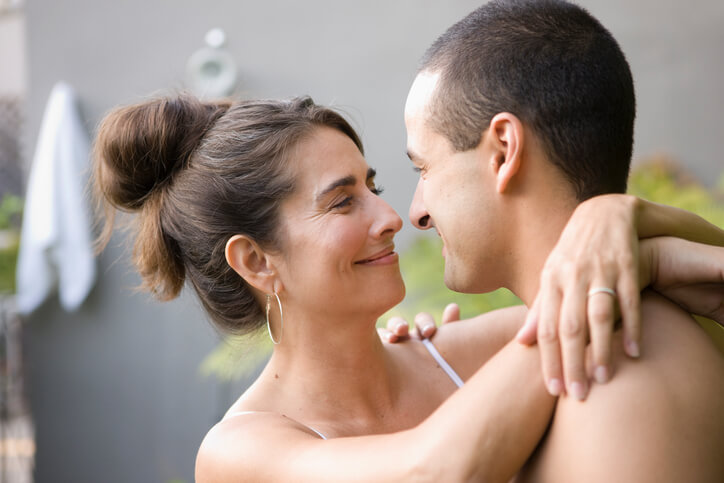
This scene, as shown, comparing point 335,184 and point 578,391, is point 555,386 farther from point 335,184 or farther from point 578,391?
point 335,184

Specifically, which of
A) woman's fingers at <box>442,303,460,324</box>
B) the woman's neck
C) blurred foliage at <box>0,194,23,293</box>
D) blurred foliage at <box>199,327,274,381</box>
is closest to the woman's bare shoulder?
the woman's neck

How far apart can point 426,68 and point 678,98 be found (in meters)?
3.73

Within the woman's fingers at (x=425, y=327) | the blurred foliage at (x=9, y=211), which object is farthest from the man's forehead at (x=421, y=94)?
the blurred foliage at (x=9, y=211)

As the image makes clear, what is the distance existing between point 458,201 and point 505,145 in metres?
0.16

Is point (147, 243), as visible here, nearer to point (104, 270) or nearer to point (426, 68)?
point (426, 68)

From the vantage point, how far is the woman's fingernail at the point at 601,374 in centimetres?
141

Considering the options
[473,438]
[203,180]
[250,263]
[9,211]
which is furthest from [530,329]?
[9,211]

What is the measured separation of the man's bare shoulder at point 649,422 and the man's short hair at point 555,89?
407 mm

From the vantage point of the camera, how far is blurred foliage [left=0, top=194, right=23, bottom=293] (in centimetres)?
700

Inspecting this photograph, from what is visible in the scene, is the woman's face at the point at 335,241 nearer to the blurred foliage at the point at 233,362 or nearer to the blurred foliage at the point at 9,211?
the blurred foliage at the point at 233,362

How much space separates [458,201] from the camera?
1.78 m

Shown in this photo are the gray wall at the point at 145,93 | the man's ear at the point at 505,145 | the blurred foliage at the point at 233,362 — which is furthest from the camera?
the gray wall at the point at 145,93

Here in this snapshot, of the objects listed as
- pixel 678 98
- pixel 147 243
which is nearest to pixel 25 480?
pixel 147 243

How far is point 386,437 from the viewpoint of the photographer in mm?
1658
